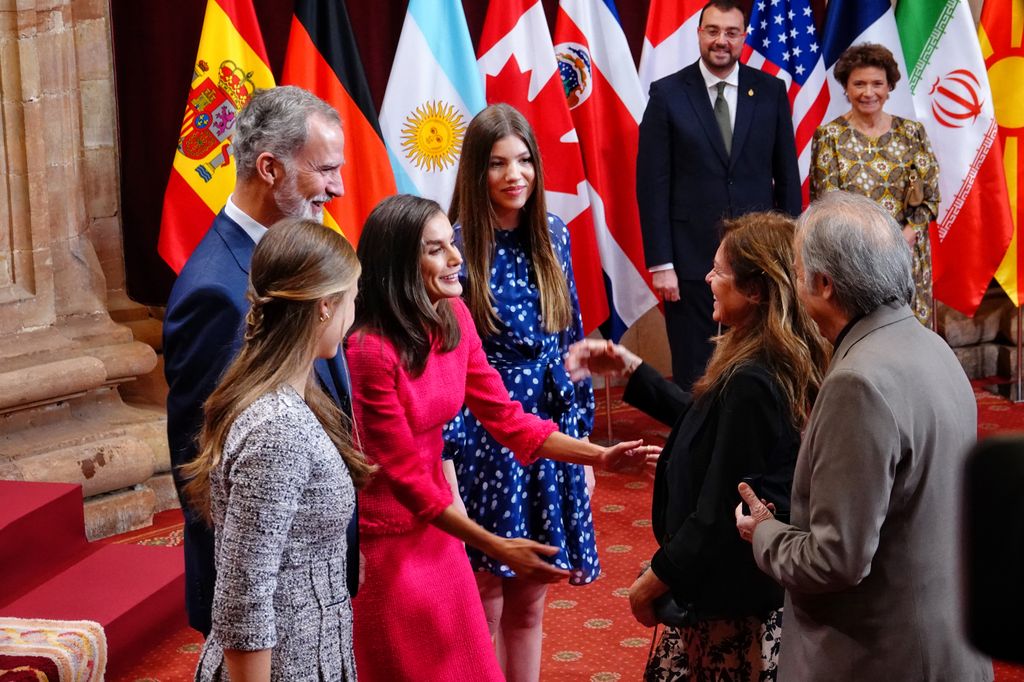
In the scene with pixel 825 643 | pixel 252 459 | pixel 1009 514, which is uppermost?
pixel 1009 514

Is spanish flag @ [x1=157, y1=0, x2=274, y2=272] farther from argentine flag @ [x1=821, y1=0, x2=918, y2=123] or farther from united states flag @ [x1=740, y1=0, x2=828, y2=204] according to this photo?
argentine flag @ [x1=821, y1=0, x2=918, y2=123]

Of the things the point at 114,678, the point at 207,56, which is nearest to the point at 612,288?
the point at 207,56

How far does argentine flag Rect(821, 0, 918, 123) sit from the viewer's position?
21.8ft

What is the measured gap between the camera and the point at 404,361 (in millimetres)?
2613

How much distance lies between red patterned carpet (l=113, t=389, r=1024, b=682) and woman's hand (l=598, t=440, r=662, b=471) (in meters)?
1.27

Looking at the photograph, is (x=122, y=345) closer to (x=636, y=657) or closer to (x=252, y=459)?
(x=636, y=657)

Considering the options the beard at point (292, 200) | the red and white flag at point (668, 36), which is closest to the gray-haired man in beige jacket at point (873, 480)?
the beard at point (292, 200)

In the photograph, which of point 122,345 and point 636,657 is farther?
point 122,345

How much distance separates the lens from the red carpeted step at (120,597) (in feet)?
13.4

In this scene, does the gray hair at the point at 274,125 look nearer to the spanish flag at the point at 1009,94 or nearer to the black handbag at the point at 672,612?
the black handbag at the point at 672,612

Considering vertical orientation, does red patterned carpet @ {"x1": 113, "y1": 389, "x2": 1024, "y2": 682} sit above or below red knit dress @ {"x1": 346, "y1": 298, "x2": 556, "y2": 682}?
below

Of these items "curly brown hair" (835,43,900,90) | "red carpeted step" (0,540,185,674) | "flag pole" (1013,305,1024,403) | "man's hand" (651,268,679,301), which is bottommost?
"red carpeted step" (0,540,185,674)

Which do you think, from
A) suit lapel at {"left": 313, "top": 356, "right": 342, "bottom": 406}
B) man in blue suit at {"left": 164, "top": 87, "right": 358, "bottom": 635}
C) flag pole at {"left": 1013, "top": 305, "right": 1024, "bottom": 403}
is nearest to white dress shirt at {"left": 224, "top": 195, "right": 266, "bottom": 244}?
man in blue suit at {"left": 164, "top": 87, "right": 358, "bottom": 635}

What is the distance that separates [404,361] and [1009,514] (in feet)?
6.63
